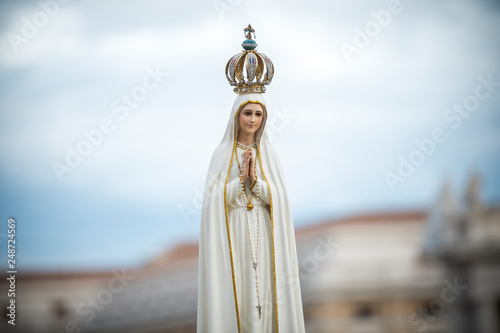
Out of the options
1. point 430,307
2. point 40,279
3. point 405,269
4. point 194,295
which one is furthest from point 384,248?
point 40,279

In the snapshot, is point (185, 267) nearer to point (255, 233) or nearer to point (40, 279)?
point (40, 279)

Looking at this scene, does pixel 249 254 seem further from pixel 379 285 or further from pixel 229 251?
pixel 379 285

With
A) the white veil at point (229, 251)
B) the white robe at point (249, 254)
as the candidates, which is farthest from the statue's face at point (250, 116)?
→ the white robe at point (249, 254)

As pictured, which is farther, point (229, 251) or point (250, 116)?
point (250, 116)

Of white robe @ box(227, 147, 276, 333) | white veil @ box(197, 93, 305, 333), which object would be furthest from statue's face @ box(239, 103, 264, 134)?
white robe @ box(227, 147, 276, 333)

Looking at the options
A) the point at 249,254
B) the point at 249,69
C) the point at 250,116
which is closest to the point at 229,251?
the point at 249,254

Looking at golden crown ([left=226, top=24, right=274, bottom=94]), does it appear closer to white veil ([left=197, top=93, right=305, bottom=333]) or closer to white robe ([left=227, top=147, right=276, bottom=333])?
white veil ([left=197, top=93, right=305, bottom=333])

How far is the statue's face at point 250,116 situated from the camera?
5516 mm

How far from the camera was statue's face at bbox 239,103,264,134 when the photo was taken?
18.1 ft

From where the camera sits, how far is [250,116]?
5.52m

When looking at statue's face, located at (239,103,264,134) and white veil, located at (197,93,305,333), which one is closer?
white veil, located at (197,93,305,333)

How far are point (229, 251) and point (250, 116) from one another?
1.06 m

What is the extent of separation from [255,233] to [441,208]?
325 cm

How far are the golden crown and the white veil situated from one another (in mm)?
85
